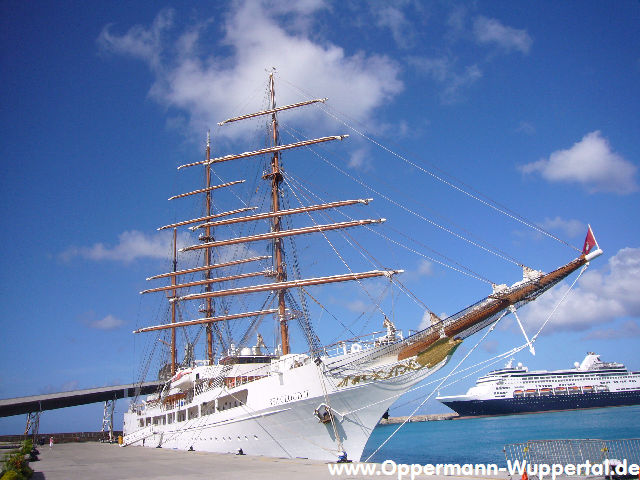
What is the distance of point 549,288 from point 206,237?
3193cm

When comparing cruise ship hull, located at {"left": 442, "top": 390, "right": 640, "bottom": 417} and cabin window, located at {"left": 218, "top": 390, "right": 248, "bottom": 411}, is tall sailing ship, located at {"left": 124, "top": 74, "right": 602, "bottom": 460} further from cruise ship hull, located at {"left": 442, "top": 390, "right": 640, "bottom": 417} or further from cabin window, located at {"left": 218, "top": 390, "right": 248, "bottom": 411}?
cruise ship hull, located at {"left": 442, "top": 390, "right": 640, "bottom": 417}

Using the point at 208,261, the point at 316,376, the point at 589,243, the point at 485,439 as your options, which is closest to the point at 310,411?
the point at 316,376

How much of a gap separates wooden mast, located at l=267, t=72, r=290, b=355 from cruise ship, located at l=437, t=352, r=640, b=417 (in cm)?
7122

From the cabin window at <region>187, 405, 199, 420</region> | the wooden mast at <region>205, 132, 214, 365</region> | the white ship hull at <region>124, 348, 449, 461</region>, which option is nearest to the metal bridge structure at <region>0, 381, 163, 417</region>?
the wooden mast at <region>205, 132, 214, 365</region>

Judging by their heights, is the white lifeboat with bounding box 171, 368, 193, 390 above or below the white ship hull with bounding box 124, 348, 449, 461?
above

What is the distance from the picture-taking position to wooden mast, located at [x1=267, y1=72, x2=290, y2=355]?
1005 inches

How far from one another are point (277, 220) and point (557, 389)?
252ft

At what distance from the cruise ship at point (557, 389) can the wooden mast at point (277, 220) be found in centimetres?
7122

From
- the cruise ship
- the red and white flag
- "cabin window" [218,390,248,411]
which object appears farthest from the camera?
the cruise ship

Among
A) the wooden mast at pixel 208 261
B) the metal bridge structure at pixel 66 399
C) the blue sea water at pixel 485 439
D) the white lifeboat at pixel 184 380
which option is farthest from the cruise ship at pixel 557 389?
the white lifeboat at pixel 184 380

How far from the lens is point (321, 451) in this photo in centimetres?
1972

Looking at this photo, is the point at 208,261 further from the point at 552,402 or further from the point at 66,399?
the point at 552,402

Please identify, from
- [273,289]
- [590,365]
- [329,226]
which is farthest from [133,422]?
[590,365]

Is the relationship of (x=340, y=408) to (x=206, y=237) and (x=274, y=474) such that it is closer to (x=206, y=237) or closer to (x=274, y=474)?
(x=274, y=474)
